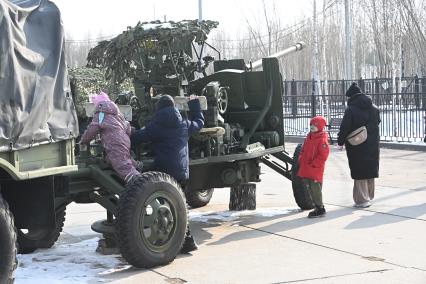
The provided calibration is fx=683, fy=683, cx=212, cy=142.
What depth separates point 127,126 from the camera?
280 inches

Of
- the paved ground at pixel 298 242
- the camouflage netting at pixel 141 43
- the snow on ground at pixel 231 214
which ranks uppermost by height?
the camouflage netting at pixel 141 43

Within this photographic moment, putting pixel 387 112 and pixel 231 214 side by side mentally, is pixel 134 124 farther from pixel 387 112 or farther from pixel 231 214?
pixel 387 112

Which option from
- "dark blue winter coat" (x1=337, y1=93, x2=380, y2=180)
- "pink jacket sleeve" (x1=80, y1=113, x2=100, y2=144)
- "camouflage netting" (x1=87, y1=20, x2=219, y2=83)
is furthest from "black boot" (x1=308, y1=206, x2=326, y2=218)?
"pink jacket sleeve" (x1=80, y1=113, x2=100, y2=144)

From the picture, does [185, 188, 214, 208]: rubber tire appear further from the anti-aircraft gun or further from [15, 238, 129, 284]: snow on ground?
[15, 238, 129, 284]: snow on ground

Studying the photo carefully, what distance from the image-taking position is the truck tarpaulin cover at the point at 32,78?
5121 mm

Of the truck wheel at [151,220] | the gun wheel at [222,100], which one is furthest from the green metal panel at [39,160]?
the gun wheel at [222,100]

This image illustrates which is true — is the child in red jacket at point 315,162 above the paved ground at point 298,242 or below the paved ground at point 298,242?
above

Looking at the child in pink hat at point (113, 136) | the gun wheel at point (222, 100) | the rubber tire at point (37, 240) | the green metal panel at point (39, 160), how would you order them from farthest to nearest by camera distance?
the gun wheel at point (222, 100) → the rubber tire at point (37, 240) → the child in pink hat at point (113, 136) → the green metal panel at point (39, 160)

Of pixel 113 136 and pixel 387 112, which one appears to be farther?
pixel 387 112

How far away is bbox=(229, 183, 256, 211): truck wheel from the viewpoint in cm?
974

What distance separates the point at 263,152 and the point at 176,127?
202 cm

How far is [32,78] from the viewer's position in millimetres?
5441

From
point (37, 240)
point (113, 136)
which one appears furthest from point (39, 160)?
point (37, 240)

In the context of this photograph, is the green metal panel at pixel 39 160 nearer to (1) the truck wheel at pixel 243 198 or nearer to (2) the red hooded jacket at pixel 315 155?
(2) the red hooded jacket at pixel 315 155
